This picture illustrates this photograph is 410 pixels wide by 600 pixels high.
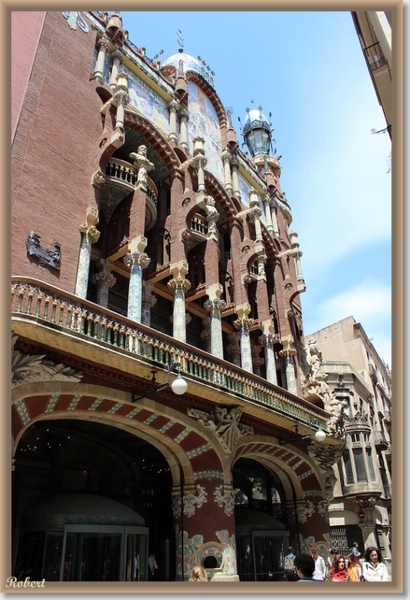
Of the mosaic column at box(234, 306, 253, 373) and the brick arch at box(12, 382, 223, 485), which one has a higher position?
the mosaic column at box(234, 306, 253, 373)

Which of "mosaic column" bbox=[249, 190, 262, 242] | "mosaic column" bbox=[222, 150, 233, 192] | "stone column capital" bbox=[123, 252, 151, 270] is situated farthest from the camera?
"mosaic column" bbox=[222, 150, 233, 192]

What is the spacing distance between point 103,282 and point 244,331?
609cm

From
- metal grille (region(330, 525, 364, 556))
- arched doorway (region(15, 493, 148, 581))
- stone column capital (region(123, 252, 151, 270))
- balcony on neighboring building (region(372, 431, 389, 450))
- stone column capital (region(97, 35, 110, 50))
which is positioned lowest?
metal grille (region(330, 525, 364, 556))

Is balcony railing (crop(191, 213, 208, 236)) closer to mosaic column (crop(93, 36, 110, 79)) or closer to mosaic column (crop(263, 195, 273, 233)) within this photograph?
mosaic column (crop(93, 36, 110, 79))

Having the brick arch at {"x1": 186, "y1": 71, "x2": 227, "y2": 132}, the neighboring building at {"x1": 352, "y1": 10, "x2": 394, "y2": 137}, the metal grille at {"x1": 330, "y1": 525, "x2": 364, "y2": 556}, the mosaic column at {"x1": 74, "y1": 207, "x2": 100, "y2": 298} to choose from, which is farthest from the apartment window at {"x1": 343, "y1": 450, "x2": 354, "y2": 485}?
the neighboring building at {"x1": 352, "y1": 10, "x2": 394, "y2": 137}

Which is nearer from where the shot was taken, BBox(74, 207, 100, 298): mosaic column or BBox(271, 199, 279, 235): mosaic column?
BBox(74, 207, 100, 298): mosaic column

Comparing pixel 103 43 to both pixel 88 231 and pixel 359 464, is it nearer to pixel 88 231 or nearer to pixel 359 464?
pixel 88 231

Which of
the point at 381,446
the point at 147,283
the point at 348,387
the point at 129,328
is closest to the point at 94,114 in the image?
the point at 147,283

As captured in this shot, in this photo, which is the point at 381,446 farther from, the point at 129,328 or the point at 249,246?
the point at 129,328

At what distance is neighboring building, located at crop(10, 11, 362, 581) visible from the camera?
36.0 feet

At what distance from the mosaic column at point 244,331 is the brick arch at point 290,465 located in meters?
3.15

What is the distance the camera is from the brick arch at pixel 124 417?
9695mm

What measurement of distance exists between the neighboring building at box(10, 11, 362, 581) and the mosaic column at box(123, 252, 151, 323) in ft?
0.18

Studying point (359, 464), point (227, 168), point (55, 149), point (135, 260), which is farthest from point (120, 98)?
point (359, 464)
